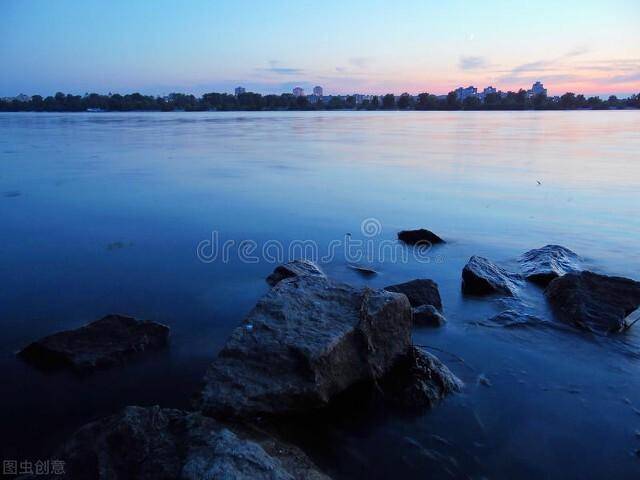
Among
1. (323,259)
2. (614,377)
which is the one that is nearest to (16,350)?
(323,259)

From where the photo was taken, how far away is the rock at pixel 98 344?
479 cm

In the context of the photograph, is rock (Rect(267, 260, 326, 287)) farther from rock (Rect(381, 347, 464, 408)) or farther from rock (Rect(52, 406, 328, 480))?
rock (Rect(52, 406, 328, 480))

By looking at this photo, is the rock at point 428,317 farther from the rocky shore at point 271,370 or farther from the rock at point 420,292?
the rock at point 420,292

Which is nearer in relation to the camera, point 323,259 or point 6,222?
point 323,259

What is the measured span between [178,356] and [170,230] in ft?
17.8

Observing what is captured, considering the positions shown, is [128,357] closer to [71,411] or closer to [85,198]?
[71,411]

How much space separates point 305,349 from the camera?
4.02 meters

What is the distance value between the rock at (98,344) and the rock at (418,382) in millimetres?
2467

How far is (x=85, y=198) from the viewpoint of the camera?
1310 cm

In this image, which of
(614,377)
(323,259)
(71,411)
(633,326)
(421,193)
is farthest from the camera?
(421,193)

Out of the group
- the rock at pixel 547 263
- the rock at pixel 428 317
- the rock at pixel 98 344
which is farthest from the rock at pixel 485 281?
the rock at pixel 98 344

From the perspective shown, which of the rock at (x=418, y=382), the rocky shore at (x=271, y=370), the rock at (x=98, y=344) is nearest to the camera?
the rocky shore at (x=271, y=370)

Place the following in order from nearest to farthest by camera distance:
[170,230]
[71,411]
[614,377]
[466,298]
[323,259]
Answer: [71,411] < [614,377] < [466,298] < [323,259] < [170,230]

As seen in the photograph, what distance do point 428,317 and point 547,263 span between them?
301cm
